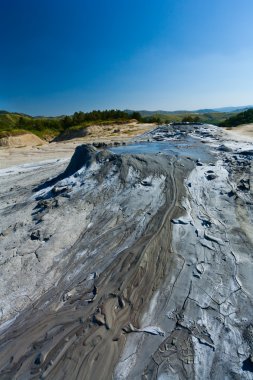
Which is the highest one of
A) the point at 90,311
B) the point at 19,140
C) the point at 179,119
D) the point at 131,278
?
the point at 131,278

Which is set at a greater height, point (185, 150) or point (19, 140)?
point (185, 150)

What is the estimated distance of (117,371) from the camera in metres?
3.89

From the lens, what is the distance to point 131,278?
17.1 ft

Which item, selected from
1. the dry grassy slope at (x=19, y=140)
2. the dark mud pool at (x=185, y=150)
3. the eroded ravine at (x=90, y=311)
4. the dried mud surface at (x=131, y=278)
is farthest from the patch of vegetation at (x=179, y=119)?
the eroded ravine at (x=90, y=311)

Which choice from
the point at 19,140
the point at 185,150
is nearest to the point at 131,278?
the point at 185,150

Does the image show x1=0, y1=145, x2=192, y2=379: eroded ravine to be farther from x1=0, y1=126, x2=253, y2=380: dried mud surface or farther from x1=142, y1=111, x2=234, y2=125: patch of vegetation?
x1=142, y1=111, x2=234, y2=125: patch of vegetation

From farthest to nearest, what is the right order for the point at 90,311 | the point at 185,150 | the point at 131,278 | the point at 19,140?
the point at 19,140
the point at 185,150
the point at 131,278
the point at 90,311

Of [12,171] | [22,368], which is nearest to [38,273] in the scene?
[22,368]

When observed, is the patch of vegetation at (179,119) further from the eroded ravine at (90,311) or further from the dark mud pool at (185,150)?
the eroded ravine at (90,311)

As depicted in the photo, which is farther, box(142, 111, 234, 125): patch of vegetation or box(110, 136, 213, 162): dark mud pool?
box(142, 111, 234, 125): patch of vegetation

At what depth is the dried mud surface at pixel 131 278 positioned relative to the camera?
4.05 metres

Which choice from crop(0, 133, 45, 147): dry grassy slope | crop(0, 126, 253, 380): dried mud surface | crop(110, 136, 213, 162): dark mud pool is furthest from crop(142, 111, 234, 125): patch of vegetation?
crop(0, 126, 253, 380): dried mud surface

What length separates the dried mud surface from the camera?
13.3 ft

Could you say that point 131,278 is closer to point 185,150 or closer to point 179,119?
point 185,150
